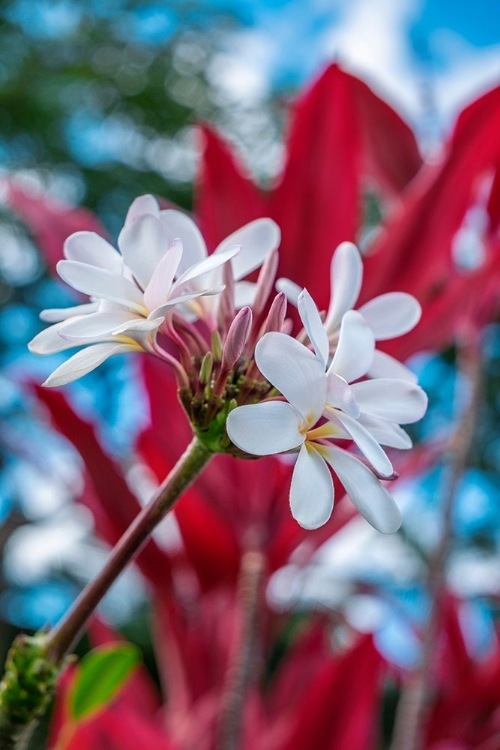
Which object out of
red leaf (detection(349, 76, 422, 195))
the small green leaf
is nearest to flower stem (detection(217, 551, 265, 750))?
the small green leaf

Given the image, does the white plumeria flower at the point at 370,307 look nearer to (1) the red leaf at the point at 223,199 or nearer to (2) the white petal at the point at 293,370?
(2) the white petal at the point at 293,370

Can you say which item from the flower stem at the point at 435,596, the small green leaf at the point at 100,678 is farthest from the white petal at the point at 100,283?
the flower stem at the point at 435,596

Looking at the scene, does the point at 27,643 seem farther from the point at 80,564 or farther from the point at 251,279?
the point at 80,564

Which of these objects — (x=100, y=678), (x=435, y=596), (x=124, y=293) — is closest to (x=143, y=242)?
(x=124, y=293)

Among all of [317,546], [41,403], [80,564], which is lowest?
[80,564]

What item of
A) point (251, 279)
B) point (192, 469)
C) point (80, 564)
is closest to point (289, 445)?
point (192, 469)

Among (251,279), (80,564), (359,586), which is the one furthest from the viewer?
(80,564)

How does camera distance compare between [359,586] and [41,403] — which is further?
[359,586]
